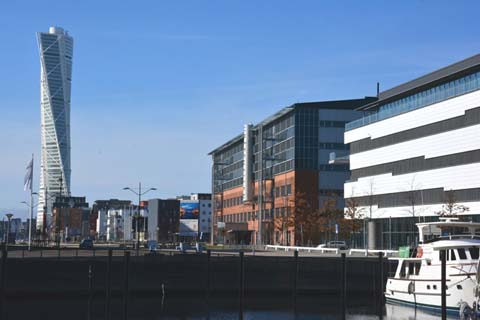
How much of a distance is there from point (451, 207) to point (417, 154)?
16304mm

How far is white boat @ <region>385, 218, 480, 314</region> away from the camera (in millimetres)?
54312

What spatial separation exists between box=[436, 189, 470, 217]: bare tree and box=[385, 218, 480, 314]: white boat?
2453cm

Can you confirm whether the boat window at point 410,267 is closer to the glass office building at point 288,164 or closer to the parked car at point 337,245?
the parked car at point 337,245

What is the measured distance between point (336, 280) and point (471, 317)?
81.6 feet

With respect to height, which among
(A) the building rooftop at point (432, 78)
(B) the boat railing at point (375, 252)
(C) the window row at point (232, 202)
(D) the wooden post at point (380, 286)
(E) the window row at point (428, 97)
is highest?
(A) the building rooftop at point (432, 78)

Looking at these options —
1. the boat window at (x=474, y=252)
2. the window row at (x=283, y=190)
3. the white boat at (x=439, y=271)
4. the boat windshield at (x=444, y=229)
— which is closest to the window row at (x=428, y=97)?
the window row at (x=283, y=190)

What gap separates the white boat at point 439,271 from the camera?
54.3m

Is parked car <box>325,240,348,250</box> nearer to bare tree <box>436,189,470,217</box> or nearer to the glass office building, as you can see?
the glass office building

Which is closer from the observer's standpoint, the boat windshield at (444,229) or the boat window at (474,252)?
the boat window at (474,252)

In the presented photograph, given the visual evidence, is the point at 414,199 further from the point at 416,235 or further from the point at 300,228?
the point at 300,228

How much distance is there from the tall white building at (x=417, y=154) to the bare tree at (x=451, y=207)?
151 mm

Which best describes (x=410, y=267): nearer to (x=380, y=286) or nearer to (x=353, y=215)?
(x=380, y=286)

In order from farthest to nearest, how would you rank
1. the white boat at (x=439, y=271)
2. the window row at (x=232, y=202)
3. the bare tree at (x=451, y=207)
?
the window row at (x=232, y=202)
the bare tree at (x=451, y=207)
the white boat at (x=439, y=271)

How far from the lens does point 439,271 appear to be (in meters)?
57.2
